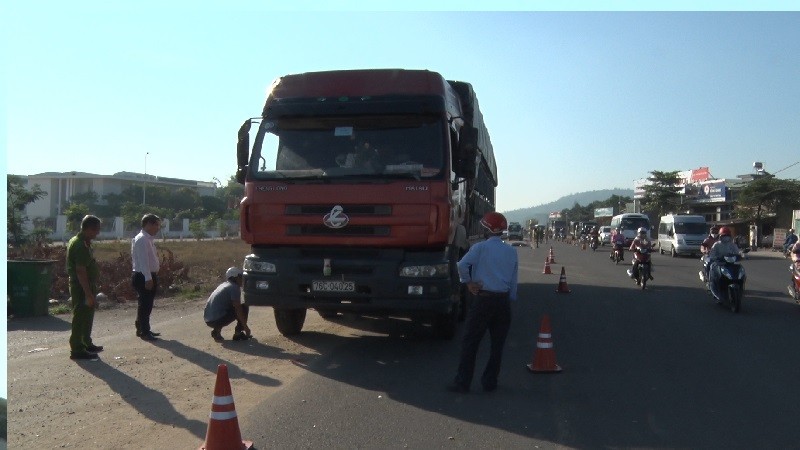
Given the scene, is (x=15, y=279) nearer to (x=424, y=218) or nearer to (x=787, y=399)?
(x=424, y=218)

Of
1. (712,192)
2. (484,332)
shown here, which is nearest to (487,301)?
(484,332)

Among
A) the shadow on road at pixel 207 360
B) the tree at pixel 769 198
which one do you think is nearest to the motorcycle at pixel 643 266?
the shadow on road at pixel 207 360

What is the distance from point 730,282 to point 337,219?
8305 millimetres

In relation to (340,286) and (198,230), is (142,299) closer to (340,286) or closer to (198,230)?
(340,286)

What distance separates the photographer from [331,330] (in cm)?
1190

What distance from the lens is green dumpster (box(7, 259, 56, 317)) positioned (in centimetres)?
1288

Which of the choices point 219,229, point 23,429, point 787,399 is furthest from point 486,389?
point 219,229

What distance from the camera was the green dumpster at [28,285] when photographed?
12.9 m

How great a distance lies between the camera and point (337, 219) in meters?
9.27

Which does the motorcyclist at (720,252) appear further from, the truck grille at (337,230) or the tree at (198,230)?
the tree at (198,230)

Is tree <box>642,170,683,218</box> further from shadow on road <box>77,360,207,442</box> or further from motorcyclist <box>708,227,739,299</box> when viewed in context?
shadow on road <box>77,360,207,442</box>

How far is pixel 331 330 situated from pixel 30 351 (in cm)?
410

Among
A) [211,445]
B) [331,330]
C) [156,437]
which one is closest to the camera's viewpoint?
[211,445]

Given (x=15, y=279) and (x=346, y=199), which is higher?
(x=346, y=199)
